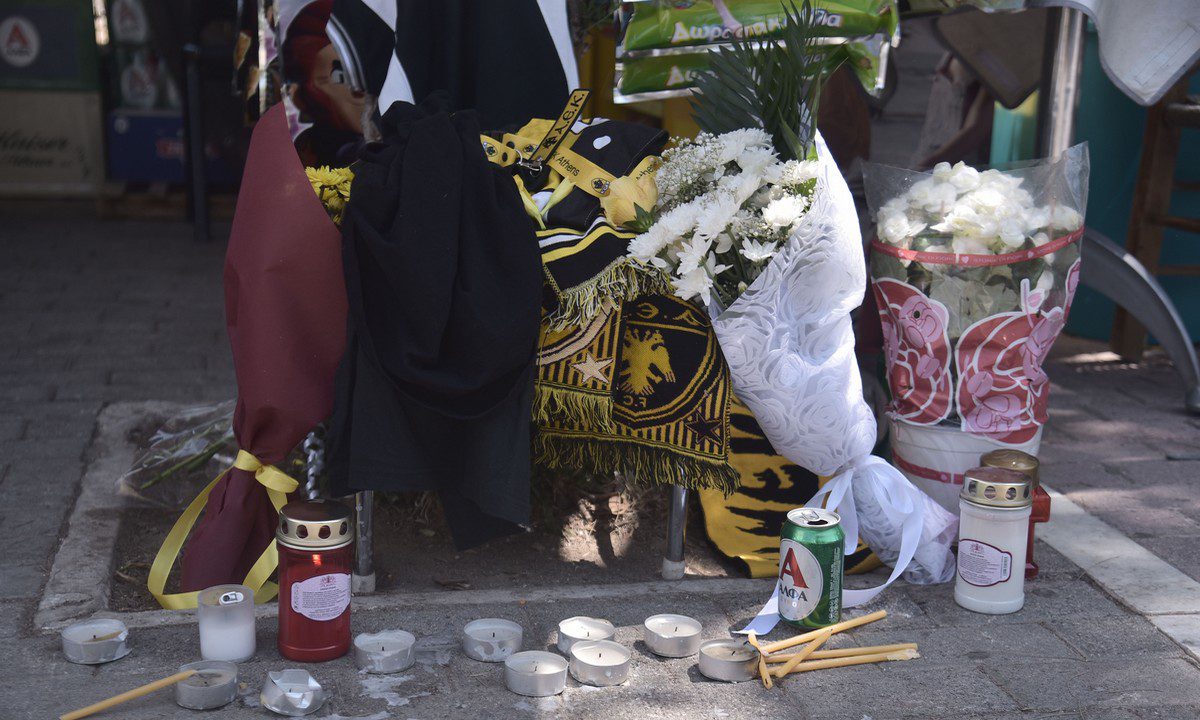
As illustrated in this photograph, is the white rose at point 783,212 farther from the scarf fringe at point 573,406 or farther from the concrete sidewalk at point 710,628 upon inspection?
the concrete sidewalk at point 710,628

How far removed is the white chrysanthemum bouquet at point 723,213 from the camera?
2463mm

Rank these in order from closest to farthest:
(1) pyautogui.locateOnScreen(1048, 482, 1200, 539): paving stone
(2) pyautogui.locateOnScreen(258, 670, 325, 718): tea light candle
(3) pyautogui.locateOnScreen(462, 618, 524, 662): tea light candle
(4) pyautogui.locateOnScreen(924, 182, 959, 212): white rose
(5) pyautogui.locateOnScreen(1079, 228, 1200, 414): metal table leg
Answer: (2) pyautogui.locateOnScreen(258, 670, 325, 718): tea light candle
(3) pyautogui.locateOnScreen(462, 618, 524, 662): tea light candle
(4) pyautogui.locateOnScreen(924, 182, 959, 212): white rose
(1) pyautogui.locateOnScreen(1048, 482, 1200, 539): paving stone
(5) pyautogui.locateOnScreen(1079, 228, 1200, 414): metal table leg

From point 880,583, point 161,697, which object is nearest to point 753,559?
point 880,583

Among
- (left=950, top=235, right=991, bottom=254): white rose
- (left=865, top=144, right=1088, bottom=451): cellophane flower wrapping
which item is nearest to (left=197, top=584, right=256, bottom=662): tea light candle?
(left=865, top=144, right=1088, bottom=451): cellophane flower wrapping

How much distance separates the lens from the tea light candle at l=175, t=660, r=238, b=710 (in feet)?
6.85

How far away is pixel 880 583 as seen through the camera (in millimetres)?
2736

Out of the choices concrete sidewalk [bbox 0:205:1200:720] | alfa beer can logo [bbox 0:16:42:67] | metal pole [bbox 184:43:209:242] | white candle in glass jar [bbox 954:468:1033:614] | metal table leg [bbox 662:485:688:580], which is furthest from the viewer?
alfa beer can logo [bbox 0:16:42:67]

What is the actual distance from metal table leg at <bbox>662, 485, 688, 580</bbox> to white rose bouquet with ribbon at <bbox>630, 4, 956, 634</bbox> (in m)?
0.24

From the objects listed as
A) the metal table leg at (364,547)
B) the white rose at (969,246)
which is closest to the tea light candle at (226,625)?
the metal table leg at (364,547)

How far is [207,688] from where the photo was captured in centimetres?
209

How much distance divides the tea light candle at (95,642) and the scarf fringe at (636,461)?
90cm

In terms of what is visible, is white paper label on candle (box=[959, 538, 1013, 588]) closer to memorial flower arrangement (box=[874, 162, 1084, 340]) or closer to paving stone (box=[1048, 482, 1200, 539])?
memorial flower arrangement (box=[874, 162, 1084, 340])

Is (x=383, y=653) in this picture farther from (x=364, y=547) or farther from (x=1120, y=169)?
(x=1120, y=169)

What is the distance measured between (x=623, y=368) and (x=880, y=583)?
77 cm
